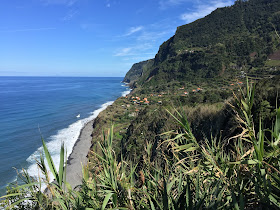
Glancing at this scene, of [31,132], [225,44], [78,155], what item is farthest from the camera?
[225,44]

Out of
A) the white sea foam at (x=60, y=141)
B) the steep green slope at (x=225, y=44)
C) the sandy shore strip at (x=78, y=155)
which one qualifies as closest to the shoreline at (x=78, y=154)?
the sandy shore strip at (x=78, y=155)

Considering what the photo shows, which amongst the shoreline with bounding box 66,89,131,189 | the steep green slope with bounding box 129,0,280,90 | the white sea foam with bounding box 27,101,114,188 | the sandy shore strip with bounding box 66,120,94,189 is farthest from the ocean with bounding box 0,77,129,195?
the steep green slope with bounding box 129,0,280,90

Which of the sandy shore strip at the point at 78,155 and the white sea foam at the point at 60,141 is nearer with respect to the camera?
the sandy shore strip at the point at 78,155

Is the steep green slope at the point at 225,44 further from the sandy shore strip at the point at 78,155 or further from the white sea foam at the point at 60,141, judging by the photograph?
the white sea foam at the point at 60,141

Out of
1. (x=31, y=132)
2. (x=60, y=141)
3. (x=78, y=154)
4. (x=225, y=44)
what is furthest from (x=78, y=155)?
(x=225, y=44)

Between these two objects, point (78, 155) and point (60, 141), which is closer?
point (78, 155)

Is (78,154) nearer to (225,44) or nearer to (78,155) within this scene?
(78,155)

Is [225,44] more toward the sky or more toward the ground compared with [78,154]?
more toward the sky

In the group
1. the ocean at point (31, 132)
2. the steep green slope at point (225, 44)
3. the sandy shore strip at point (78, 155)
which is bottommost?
the sandy shore strip at point (78, 155)
